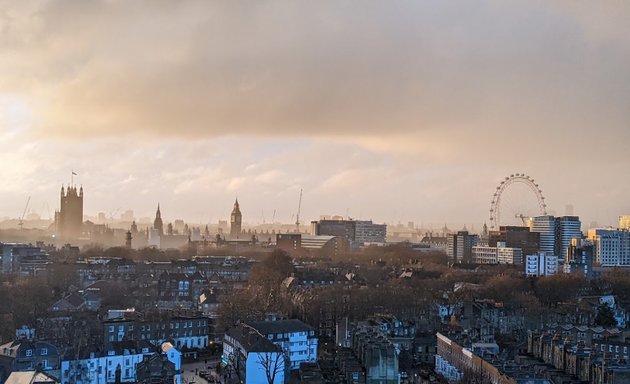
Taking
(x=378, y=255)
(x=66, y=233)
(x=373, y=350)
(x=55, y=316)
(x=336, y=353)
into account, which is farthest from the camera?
(x=66, y=233)

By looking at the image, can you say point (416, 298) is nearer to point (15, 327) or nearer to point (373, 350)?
point (373, 350)

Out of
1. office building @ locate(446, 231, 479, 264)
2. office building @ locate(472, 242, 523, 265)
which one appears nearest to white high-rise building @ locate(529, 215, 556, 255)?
office building @ locate(446, 231, 479, 264)

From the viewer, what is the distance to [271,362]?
69.7 feet

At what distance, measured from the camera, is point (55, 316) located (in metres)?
26.5

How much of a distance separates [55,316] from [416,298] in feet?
51.7

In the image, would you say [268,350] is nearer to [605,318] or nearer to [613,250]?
[605,318]

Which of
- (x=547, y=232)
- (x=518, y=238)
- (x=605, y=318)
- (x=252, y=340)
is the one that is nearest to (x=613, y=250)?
(x=547, y=232)

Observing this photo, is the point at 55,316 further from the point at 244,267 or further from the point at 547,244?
the point at 547,244

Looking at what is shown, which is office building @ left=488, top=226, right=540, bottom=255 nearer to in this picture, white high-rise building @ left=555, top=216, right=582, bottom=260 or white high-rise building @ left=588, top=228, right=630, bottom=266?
white high-rise building @ left=555, top=216, right=582, bottom=260

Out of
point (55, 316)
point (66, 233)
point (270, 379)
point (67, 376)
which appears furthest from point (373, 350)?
point (66, 233)

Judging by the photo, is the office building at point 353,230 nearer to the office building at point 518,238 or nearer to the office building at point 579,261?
the office building at point 518,238

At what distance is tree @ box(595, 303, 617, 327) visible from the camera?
3063 cm

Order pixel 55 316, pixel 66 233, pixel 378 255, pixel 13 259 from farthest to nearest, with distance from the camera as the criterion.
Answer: pixel 66 233 < pixel 378 255 < pixel 13 259 < pixel 55 316

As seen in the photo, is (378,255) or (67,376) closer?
(67,376)
